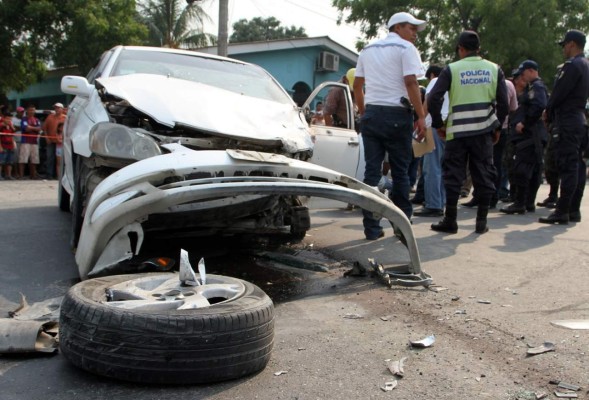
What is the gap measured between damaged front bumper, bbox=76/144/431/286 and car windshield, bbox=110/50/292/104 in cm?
175

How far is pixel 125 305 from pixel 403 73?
363cm

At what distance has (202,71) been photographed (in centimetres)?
560

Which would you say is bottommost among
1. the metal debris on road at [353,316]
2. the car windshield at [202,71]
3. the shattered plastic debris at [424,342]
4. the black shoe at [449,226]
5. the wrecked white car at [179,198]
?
the metal debris on road at [353,316]

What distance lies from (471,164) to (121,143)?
12.3ft

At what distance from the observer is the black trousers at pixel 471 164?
610 cm

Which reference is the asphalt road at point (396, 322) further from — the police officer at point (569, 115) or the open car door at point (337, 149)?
the police officer at point (569, 115)

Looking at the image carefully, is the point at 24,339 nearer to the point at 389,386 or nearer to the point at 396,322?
the point at 389,386

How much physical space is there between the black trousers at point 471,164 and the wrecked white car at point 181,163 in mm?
1680

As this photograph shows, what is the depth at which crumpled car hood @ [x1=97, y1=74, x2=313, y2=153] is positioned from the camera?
4.13 m

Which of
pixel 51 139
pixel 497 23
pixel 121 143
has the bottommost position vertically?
pixel 51 139

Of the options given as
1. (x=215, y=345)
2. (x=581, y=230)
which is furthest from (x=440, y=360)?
(x=581, y=230)

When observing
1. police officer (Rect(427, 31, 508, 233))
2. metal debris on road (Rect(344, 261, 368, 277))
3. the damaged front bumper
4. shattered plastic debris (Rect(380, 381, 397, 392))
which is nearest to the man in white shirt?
police officer (Rect(427, 31, 508, 233))

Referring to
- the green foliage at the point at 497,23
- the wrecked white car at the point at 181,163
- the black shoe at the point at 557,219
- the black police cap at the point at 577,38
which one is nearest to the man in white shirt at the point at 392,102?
the wrecked white car at the point at 181,163

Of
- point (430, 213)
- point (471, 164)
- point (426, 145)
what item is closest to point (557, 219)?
point (430, 213)
